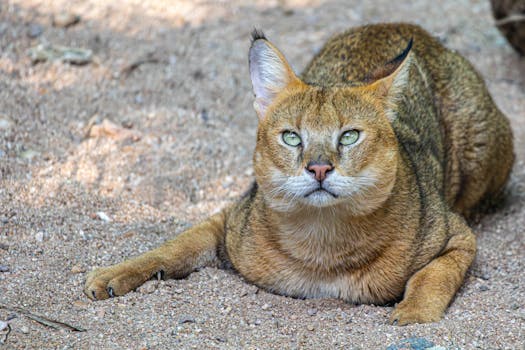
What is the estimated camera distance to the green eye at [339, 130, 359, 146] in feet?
15.7

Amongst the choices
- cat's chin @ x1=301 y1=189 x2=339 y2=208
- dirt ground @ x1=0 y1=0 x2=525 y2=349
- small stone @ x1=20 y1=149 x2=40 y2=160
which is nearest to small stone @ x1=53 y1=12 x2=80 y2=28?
dirt ground @ x1=0 y1=0 x2=525 y2=349

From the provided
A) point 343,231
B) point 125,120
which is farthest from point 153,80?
point 343,231

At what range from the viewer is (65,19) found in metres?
8.82

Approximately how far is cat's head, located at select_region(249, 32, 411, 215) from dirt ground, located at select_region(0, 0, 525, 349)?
81 centimetres

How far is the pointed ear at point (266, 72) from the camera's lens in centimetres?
514

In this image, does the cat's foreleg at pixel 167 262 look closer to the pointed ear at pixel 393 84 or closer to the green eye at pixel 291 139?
the green eye at pixel 291 139

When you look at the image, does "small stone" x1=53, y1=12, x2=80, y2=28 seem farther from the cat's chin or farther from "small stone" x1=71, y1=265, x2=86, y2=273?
the cat's chin

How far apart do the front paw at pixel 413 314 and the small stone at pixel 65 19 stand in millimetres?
5415

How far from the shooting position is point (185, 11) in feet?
31.9

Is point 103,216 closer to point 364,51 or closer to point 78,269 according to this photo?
point 78,269

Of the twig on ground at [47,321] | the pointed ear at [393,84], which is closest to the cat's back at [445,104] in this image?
the pointed ear at [393,84]

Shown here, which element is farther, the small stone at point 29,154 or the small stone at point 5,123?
the small stone at point 5,123

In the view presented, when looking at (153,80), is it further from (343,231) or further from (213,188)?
(343,231)

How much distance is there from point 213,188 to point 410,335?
2.90m
